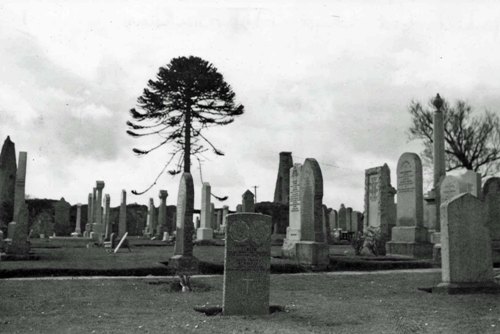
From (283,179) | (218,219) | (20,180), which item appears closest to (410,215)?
(20,180)

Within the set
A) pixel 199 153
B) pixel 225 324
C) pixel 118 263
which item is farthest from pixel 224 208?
pixel 225 324

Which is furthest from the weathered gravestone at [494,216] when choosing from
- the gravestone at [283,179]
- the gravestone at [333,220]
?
the gravestone at [283,179]

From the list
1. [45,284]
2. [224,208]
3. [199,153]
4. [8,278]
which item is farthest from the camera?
[224,208]

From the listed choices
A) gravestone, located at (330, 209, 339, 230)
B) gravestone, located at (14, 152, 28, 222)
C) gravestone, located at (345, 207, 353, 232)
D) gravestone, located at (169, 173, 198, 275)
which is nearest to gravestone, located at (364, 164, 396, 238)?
gravestone, located at (169, 173, 198, 275)

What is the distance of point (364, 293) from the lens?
9.58 meters

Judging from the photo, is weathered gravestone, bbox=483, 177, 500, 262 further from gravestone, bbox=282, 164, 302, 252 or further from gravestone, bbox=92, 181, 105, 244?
gravestone, bbox=92, 181, 105, 244

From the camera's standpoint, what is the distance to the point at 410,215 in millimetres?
18297

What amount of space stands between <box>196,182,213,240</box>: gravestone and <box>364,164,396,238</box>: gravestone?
9256 mm

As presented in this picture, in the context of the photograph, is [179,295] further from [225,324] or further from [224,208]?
[224,208]

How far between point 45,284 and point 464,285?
7.78m

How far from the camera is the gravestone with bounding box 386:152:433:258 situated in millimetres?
17656

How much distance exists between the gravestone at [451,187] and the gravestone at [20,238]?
13125 millimetres

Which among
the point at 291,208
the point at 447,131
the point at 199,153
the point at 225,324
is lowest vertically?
the point at 225,324

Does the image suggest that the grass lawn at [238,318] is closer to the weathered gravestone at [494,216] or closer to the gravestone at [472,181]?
the weathered gravestone at [494,216]
